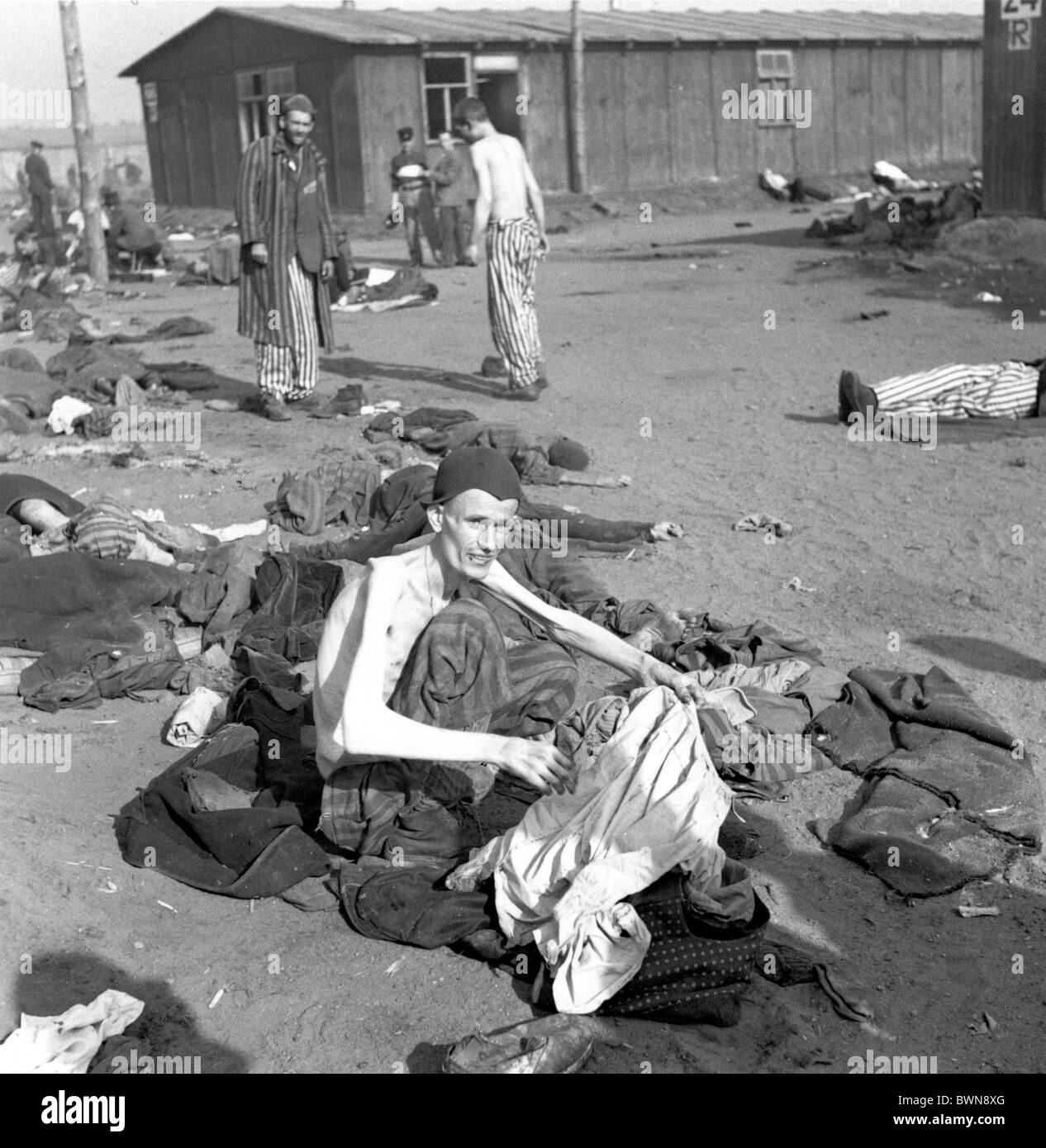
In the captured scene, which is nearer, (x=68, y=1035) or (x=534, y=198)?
(x=68, y=1035)

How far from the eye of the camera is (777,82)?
27.6 m

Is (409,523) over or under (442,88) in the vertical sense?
under

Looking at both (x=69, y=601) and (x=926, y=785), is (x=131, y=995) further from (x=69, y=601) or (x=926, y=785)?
(x=69, y=601)

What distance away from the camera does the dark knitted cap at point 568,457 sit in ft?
25.5

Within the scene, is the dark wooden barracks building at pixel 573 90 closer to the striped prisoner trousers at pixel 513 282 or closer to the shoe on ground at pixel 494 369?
the shoe on ground at pixel 494 369

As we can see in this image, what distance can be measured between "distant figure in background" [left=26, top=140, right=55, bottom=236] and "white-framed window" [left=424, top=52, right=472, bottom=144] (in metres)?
7.22

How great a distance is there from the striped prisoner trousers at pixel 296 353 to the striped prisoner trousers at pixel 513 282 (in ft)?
4.13

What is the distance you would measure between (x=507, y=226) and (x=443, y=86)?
54.0 feet

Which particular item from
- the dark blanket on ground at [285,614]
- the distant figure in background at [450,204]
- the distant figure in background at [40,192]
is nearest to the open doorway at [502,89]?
the distant figure in background at [450,204]

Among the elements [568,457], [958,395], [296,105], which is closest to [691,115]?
[296,105]

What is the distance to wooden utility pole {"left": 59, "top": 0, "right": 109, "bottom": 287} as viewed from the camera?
1717 cm

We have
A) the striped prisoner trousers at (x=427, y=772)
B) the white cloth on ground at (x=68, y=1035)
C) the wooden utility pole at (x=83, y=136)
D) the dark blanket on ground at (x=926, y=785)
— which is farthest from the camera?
the wooden utility pole at (x=83, y=136)

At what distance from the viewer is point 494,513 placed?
346 cm

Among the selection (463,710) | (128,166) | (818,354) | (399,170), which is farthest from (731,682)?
(128,166)
